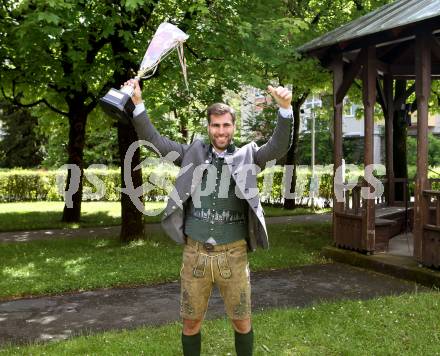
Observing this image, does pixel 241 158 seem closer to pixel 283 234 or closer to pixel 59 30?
pixel 59 30

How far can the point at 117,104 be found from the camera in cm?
331

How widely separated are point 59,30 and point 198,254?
5582 mm

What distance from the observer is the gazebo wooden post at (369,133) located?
9.27m

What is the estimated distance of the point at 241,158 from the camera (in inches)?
148

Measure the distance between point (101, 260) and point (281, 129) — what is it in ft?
22.6

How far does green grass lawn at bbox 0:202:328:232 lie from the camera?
15180 millimetres

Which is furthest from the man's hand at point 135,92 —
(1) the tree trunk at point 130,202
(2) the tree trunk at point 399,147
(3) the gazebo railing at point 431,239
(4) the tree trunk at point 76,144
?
(4) the tree trunk at point 76,144

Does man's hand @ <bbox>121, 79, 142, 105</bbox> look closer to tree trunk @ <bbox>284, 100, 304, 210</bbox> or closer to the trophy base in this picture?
the trophy base

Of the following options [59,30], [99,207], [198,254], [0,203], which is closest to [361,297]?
[198,254]

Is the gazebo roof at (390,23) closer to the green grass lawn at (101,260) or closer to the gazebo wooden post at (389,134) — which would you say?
the gazebo wooden post at (389,134)

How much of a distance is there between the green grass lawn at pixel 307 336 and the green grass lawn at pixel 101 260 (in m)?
2.55

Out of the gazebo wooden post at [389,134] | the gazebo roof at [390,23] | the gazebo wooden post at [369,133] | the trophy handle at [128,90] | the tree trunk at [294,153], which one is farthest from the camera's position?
the tree trunk at [294,153]

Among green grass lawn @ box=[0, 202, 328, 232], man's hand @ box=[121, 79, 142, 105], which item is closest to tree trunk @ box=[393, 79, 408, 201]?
green grass lawn @ box=[0, 202, 328, 232]

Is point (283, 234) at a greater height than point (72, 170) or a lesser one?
lesser
